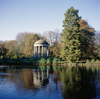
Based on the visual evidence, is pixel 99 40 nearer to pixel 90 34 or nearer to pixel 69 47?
pixel 90 34

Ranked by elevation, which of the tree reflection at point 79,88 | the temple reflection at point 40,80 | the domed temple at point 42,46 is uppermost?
the domed temple at point 42,46

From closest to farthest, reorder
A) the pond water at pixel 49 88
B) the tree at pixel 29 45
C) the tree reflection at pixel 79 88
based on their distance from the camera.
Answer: the pond water at pixel 49 88, the tree reflection at pixel 79 88, the tree at pixel 29 45

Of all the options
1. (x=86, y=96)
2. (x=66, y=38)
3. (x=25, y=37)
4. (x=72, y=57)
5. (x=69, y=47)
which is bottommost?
(x=86, y=96)

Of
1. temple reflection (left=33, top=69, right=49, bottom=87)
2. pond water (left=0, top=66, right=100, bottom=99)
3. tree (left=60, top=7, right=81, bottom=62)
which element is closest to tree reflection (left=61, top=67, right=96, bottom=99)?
pond water (left=0, top=66, right=100, bottom=99)

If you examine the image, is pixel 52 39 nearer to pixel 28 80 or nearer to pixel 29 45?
pixel 29 45

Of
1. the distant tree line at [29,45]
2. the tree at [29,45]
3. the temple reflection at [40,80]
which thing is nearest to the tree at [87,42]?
the distant tree line at [29,45]

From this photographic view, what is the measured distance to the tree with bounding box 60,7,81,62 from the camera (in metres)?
42.5

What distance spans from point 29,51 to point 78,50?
29.9 meters

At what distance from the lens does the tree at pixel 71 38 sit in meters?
42.5

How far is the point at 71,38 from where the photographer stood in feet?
148

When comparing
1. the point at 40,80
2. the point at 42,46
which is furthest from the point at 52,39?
the point at 40,80

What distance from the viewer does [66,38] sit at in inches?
1785

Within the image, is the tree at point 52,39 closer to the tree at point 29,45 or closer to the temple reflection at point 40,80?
the tree at point 29,45

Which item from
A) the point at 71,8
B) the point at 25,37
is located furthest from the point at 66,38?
the point at 25,37
